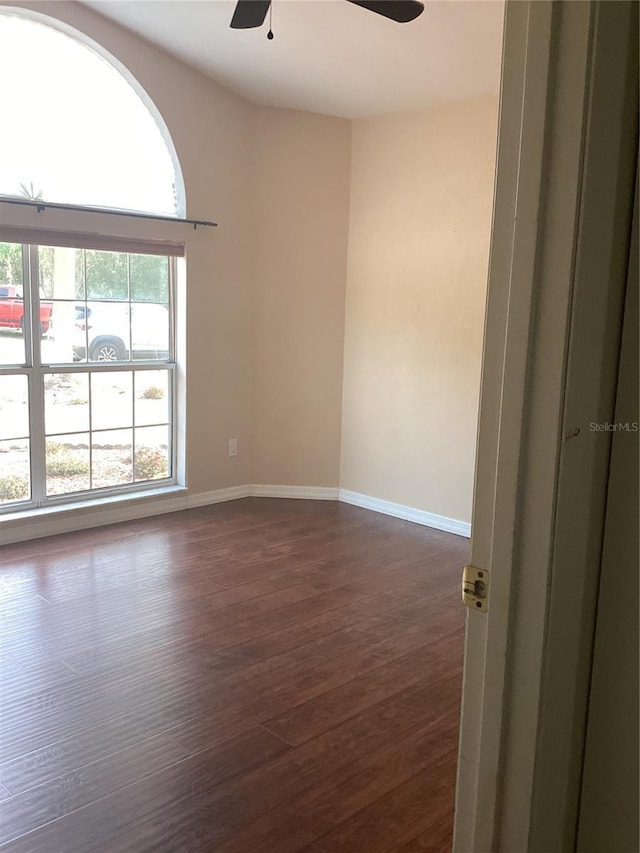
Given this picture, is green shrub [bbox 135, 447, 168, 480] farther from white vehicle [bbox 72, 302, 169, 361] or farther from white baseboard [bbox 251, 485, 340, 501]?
white baseboard [bbox 251, 485, 340, 501]

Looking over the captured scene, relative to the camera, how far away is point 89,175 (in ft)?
13.9

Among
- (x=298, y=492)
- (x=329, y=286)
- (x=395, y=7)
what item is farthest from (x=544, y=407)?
(x=298, y=492)

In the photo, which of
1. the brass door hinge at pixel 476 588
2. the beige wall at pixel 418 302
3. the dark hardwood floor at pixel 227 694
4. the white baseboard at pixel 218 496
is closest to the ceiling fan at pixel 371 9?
the beige wall at pixel 418 302

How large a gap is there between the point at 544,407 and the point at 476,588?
0.26 m

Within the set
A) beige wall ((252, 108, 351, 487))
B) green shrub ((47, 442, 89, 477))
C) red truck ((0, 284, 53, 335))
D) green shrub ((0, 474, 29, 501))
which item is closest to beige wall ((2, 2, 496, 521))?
beige wall ((252, 108, 351, 487))

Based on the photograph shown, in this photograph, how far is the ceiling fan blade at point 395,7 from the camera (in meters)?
2.66

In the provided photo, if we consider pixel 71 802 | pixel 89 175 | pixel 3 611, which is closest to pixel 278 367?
pixel 89 175

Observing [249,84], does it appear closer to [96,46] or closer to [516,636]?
[96,46]

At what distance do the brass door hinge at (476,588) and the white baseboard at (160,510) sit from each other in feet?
11.0

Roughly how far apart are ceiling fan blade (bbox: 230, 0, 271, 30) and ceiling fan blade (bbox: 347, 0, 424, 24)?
13.7 inches

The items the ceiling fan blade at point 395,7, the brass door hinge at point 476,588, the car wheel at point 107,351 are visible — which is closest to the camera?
the brass door hinge at point 476,588

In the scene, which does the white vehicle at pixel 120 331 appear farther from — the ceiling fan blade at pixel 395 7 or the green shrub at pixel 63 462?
the ceiling fan blade at pixel 395 7

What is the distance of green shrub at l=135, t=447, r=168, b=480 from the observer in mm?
4805

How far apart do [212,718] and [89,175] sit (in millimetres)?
3219
